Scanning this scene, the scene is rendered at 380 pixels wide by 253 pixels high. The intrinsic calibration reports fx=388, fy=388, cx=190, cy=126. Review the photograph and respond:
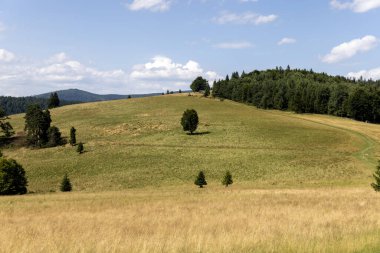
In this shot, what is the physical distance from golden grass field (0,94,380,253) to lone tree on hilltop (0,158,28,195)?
4.29 metres

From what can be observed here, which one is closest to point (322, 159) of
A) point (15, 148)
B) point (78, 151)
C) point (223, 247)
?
point (78, 151)

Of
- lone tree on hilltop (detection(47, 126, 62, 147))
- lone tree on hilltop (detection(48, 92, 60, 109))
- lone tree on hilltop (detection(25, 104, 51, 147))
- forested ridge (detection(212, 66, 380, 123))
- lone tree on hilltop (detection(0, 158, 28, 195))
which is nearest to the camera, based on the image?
lone tree on hilltop (detection(0, 158, 28, 195))

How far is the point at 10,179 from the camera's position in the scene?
4372 centimetres

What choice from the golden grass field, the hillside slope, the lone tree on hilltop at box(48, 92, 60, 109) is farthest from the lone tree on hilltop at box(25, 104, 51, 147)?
the lone tree on hilltop at box(48, 92, 60, 109)

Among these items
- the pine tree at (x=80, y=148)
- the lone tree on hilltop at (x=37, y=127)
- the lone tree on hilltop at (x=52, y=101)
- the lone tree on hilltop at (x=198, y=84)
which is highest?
the lone tree on hilltop at (x=198, y=84)

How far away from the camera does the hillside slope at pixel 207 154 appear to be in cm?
5770

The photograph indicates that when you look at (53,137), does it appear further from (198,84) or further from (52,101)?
(198,84)

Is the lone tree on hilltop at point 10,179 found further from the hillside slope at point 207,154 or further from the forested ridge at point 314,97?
the forested ridge at point 314,97

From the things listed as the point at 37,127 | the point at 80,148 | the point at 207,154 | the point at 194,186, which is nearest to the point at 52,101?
the point at 37,127

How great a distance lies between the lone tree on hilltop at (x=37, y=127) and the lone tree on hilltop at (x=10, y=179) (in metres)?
47.9

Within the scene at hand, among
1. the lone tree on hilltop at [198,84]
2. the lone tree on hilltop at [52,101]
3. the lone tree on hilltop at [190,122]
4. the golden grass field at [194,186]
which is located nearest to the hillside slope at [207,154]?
the golden grass field at [194,186]

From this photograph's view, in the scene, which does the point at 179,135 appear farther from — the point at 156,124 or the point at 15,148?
the point at 15,148

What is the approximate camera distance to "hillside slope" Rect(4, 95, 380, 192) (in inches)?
2272

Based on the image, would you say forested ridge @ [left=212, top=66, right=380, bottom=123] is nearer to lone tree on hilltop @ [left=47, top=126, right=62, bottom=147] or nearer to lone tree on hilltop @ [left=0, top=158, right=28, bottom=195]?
lone tree on hilltop @ [left=47, top=126, right=62, bottom=147]
